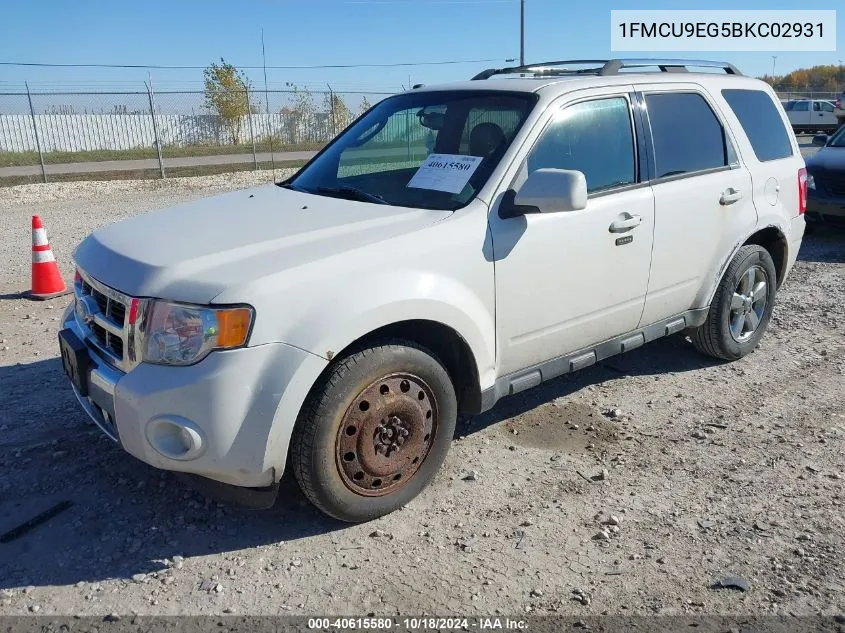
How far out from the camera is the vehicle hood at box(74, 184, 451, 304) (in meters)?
2.91

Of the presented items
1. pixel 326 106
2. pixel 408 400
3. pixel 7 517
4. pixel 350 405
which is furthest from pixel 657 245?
pixel 326 106

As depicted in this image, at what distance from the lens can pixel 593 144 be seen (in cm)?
403

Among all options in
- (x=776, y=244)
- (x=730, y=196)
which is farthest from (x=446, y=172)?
(x=776, y=244)

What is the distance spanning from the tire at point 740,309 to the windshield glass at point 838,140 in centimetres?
587

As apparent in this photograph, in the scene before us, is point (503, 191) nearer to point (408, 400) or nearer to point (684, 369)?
point (408, 400)

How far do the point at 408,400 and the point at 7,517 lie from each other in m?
1.91

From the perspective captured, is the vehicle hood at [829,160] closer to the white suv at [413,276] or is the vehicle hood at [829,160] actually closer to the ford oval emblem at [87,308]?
the white suv at [413,276]

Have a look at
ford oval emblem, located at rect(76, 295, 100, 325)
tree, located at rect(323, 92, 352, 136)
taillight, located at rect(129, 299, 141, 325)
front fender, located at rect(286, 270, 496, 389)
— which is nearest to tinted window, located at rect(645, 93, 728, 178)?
front fender, located at rect(286, 270, 496, 389)

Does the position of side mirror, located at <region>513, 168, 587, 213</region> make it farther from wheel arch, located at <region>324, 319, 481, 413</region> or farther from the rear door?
the rear door

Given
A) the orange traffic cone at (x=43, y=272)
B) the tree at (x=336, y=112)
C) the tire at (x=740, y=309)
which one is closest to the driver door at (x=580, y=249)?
the tire at (x=740, y=309)

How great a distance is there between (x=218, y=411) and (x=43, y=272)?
492 cm

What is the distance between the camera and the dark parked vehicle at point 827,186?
363 inches

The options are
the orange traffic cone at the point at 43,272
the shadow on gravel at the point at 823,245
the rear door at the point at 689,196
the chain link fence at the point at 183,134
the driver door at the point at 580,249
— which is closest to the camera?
the driver door at the point at 580,249

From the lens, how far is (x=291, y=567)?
10.0ft
